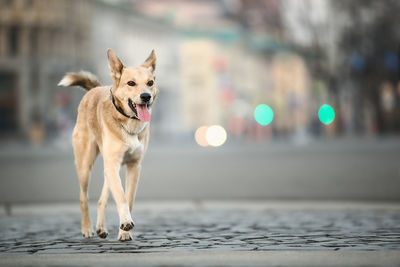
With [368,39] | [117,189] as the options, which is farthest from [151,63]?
[368,39]

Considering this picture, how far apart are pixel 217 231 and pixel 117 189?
1571 mm

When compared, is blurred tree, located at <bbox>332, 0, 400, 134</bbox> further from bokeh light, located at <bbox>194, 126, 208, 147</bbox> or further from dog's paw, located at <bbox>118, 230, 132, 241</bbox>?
dog's paw, located at <bbox>118, 230, 132, 241</bbox>

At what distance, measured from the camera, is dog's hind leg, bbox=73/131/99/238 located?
9312 millimetres

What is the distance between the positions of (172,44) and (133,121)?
236 ft

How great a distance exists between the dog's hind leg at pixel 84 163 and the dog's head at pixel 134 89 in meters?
1.02

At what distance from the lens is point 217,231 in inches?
381

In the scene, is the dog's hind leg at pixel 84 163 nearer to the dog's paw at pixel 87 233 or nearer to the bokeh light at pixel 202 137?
the dog's paw at pixel 87 233

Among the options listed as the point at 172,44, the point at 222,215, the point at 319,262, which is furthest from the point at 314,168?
the point at 172,44

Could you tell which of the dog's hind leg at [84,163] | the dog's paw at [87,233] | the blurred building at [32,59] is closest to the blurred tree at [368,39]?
the blurred building at [32,59]

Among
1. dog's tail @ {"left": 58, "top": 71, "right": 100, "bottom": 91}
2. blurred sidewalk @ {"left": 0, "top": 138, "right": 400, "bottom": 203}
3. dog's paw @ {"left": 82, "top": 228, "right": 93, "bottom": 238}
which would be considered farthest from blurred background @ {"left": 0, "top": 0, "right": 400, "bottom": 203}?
dog's paw @ {"left": 82, "top": 228, "right": 93, "bottom": 238}

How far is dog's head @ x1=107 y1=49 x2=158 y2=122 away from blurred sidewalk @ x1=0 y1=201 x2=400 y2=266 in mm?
1271

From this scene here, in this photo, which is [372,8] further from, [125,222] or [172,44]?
[125,222]

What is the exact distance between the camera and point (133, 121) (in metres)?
8.66

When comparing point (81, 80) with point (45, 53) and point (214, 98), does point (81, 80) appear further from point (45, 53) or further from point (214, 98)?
point (214, 98)
